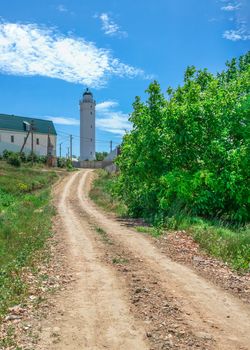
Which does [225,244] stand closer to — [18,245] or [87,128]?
[18,245]

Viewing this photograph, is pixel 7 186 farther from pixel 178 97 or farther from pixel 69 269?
pixel 69 269

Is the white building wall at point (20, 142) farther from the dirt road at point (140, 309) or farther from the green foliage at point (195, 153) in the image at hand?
the dirt road at point (140, 309)

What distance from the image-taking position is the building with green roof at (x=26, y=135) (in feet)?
268

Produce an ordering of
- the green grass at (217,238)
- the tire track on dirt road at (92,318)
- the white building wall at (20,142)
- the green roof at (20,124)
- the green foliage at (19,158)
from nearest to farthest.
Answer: the tire track on dirt road at (92,318)
the green grass at (217,238)
the green foliage at (19,158)
the white building wall at (20,142)
the green roof at (20,124)

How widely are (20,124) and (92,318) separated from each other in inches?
3271

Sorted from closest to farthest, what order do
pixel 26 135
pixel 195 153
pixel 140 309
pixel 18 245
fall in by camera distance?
pixel 140 309, pixel 18 245, pixel 195 153, pixel 26 135

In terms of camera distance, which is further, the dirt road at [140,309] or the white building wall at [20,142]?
the white building wall at [20,142]

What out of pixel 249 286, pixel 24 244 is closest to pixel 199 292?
pixel 249 286

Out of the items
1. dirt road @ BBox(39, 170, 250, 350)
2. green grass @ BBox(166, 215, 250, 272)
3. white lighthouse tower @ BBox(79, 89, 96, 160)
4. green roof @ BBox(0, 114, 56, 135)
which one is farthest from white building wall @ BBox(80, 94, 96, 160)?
dirt road @ BBox(39, 170, 250, 350)

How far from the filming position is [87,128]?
9069cm

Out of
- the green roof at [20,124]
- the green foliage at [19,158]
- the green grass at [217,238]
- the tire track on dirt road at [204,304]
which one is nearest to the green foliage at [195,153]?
the green grass at [217,238]

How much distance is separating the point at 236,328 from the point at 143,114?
15.8 meters

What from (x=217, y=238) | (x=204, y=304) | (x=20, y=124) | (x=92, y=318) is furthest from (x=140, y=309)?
(x=20, y=124)

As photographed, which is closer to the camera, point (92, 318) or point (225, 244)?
point (92, 318)
